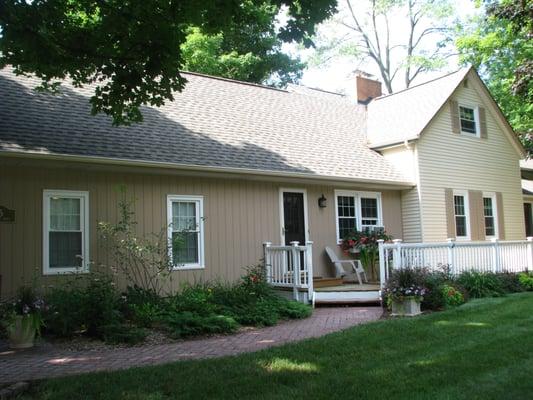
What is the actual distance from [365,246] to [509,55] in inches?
612

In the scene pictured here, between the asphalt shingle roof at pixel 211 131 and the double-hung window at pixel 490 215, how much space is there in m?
3.85

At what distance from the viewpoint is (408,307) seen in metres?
9.23

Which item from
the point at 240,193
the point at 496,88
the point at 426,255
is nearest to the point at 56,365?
the point at 240,193

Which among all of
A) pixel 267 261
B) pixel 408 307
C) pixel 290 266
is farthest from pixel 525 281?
pixel 267 261

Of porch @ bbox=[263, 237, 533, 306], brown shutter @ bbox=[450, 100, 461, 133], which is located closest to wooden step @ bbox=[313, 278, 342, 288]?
porch @ bbox=[263, 237, 533, 306]

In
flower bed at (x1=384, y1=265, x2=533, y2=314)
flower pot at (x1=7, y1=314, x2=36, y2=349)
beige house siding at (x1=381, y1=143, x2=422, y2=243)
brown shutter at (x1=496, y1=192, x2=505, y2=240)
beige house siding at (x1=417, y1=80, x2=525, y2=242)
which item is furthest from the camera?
brown shutter at (x1=496, y1=192, x2=505, y2=240)

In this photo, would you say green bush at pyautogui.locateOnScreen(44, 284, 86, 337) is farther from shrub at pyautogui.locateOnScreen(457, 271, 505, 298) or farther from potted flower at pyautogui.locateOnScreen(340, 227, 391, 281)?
shrub at pyautogui.locateOnScreen(457, 271, 505, 298)

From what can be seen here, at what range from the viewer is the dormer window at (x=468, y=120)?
53.6ft

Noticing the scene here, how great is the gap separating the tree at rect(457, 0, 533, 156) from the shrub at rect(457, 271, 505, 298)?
7418 mm

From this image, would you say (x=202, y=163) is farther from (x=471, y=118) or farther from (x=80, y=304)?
(x=471, y=118)

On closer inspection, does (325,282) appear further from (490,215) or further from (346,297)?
(490,215)

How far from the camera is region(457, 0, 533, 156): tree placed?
50.8 ft

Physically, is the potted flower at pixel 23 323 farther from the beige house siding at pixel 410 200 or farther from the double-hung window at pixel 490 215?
the double-hung window at pixel 490 215

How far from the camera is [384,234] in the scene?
43.9ft
